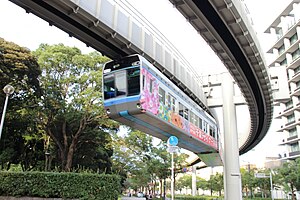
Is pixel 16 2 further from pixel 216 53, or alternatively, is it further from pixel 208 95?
pixel 208 95

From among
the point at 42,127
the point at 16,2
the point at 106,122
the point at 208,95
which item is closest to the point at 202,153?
the point at 208,95

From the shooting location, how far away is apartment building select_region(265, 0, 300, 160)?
54.6m

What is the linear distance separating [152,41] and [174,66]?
277 centimetres

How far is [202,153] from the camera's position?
74.5 ft

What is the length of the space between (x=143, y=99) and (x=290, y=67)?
53.4 meters

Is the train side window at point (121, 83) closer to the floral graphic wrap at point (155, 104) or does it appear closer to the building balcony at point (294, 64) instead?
the floral graphic wrap at point (155, 104)

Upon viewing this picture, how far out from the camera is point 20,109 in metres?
22.0

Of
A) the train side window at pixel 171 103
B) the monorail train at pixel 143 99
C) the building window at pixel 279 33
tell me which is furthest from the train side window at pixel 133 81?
the building window at pixel 279 33

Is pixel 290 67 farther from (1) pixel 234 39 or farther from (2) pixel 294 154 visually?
(1) pixel 234 39

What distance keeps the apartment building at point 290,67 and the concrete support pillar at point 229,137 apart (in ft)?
106

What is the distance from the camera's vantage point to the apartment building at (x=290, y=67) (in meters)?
54.6

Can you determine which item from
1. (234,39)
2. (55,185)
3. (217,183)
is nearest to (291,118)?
(217,183)

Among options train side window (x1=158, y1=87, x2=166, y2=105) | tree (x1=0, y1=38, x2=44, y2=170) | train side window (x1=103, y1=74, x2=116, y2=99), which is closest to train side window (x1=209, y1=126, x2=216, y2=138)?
train side window (x1=158, y1=87, x2=166, y2=105)

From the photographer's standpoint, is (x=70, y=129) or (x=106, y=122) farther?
(x=70, y=129)
